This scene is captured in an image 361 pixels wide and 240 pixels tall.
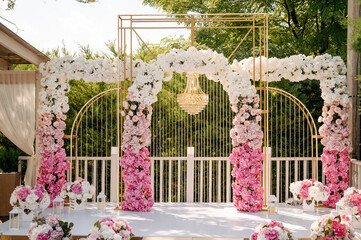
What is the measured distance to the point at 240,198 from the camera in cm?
684

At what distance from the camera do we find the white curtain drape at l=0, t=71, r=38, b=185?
7246 millimetres

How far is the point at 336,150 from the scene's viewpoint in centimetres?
720

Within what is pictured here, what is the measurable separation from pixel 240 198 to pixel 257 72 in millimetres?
2130

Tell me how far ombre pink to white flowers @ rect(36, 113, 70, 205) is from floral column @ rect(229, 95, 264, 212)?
286cm

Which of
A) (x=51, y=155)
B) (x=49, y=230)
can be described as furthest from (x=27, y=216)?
(x=49, y=230)

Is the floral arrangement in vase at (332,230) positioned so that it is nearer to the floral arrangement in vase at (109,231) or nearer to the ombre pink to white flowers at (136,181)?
the floral arrangement in vase at (109,231)

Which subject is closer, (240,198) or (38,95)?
(240,198)

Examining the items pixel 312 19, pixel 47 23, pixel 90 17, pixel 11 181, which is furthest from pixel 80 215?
pixel 312 19

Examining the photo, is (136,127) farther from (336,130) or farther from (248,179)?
(336,130)

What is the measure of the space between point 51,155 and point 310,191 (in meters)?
4.19

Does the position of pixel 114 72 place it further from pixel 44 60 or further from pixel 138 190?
pixel 138 190

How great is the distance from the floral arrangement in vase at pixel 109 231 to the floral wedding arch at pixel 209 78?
300 cm

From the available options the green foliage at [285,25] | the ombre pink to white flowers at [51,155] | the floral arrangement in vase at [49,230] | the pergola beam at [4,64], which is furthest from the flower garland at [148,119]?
the green foliage at [285,25]

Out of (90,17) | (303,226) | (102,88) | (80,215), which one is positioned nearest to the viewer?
(303,226)
